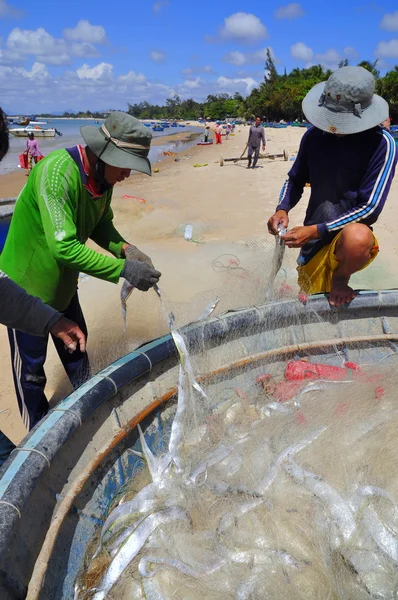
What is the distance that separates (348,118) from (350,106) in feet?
0.28

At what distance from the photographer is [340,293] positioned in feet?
10.0

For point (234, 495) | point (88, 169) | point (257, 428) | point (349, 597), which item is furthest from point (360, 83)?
point (349, 597)

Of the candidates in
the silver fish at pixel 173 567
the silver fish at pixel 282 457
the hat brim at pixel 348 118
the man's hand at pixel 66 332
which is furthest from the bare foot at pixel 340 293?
the silver fish at pixel 173 567

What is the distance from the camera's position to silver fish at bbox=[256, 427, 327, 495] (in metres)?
1.90

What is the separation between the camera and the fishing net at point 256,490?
1.64m

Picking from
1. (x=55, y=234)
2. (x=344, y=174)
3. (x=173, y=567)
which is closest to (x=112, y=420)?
(x=173, y=567)

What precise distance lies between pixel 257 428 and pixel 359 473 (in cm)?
54

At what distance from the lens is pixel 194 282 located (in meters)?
5.69

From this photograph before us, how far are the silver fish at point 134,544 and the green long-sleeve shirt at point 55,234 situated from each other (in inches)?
50.7

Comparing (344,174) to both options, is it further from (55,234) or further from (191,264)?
(191,264)

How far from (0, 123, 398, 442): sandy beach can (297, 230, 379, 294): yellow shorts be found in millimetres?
303

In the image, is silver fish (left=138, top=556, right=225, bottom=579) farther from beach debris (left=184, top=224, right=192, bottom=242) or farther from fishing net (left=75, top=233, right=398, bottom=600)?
beach debris (left=184, top=224, right=192, bottom=242)

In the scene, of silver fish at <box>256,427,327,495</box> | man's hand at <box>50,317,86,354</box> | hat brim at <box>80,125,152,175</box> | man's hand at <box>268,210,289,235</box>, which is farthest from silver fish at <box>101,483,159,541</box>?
man's hand at <box>268,210,289,235</box>

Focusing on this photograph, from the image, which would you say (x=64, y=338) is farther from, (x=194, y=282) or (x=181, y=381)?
(x=194, y=282)
